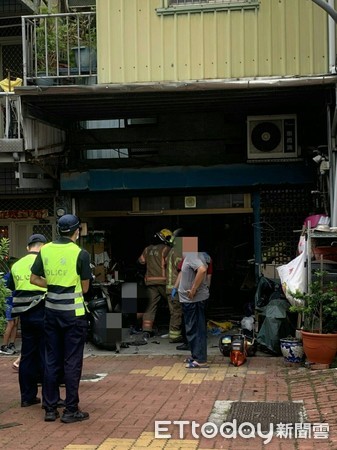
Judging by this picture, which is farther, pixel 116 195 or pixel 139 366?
pixel 116 195

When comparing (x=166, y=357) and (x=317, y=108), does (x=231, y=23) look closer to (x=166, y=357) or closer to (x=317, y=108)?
(x=317, y=108)

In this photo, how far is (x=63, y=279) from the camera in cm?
596

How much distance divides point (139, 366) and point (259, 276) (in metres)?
2.88

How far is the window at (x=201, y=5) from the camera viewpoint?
9016 millimetres

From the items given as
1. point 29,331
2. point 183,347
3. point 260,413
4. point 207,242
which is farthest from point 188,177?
point 260,413

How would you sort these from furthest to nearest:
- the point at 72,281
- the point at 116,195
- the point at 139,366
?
the point at 116,195 → the point at 139,366 → the point at 72,281

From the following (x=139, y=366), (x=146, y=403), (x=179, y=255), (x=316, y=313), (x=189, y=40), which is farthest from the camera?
(x=179, y=255)

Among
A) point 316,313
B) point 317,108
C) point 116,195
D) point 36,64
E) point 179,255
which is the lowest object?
point 316,313

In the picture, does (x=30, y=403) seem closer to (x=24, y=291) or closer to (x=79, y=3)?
(x=24, y=291)

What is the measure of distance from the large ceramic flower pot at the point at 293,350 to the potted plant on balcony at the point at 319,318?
0.79 feet

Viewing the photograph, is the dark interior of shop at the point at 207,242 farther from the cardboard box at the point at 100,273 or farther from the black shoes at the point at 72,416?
the black shoes at the point at 72,416

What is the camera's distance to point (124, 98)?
9.14 metres

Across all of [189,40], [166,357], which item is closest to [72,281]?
[166,357]

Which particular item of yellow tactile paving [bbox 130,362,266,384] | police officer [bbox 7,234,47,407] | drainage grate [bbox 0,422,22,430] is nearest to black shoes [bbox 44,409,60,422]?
drainage grate [bbox 0,422,22,430]
